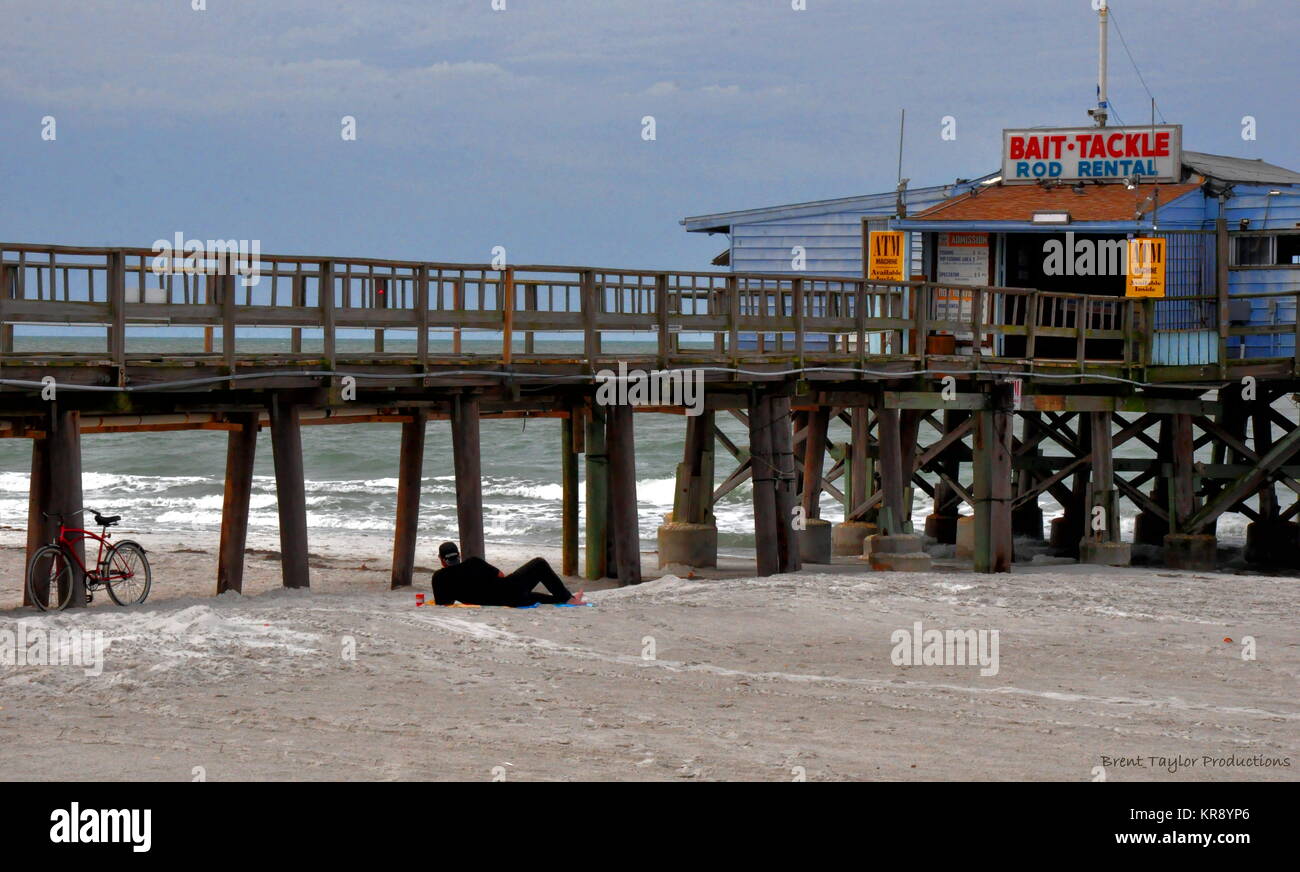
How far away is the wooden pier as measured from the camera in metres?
13.8

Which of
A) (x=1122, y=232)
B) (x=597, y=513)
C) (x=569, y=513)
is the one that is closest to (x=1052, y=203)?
(x=1122, y=232)

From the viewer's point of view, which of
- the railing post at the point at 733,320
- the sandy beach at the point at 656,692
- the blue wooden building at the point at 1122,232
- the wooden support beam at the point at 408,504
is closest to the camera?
the sandy beach at the point at 656,692

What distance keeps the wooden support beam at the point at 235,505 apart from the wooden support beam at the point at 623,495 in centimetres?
405

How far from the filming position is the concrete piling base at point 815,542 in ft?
78.7

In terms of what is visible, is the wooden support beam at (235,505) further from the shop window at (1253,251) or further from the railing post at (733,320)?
the shop window at (1253,251)

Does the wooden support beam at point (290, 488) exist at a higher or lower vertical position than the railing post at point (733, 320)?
lower

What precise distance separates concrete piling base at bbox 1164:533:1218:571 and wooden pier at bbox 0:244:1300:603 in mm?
33

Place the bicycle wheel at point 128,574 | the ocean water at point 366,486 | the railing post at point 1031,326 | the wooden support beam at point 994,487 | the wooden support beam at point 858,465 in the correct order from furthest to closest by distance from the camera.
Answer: the ocean water at point 366,486 → the wooden support beam at point 858,465 → the railing post at point 1031,326 → the wooden support beam at point 994,487 → the bicycle wheel at point 128,574

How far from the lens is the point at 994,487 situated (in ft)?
66.8

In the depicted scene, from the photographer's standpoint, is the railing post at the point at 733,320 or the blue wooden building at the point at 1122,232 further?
the blue wooden building at the point at 1122,232

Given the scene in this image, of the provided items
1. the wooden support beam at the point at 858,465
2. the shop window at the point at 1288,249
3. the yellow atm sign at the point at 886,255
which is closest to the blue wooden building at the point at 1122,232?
the shop window at the point at 1288,249
